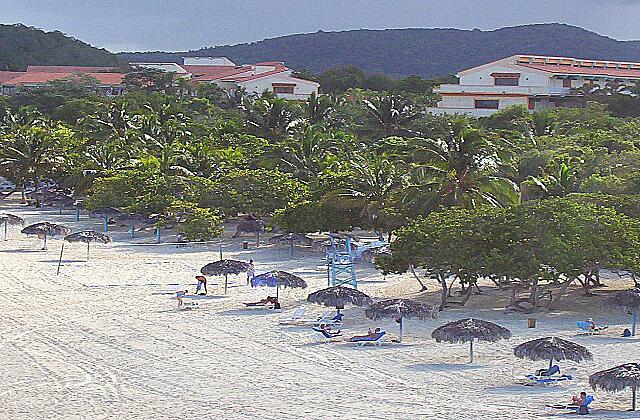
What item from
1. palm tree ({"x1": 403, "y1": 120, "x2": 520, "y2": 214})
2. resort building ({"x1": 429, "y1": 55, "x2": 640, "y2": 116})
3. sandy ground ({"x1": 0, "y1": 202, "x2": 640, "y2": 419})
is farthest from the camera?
resort building ({"x1": 429, "y1": 55, "x2": 640, "y2": 116})

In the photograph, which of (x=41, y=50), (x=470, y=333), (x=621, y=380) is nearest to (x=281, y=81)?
(x=470, y=333)

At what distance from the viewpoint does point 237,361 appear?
834 inches

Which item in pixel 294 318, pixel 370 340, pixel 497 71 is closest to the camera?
pixel 370 340

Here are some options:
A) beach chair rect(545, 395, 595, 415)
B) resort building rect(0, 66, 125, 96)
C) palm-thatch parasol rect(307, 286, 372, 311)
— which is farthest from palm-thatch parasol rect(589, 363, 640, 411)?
resort building rect(0, 66, 125, 96)

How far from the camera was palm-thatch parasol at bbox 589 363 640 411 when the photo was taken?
17000mm

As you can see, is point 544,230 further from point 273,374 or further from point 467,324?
point 273,374

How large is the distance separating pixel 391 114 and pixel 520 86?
84.6ft

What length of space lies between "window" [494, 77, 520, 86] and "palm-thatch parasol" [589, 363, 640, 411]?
64.7m

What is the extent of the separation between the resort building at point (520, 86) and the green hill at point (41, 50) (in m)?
97.0

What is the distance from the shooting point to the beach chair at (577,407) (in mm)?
17000

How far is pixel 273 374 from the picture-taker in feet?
66.0

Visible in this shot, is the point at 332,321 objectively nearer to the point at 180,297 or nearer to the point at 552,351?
the point at 180,297

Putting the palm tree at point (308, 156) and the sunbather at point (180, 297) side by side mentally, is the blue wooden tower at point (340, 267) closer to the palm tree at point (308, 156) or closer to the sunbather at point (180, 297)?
the sunbather at point (180, 297)

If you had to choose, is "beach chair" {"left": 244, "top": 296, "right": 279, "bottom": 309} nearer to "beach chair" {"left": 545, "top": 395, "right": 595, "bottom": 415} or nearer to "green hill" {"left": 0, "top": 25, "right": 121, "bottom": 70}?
"beach chair" {"left": 545, "top": 395, "right": 595, "bottom": 415}
